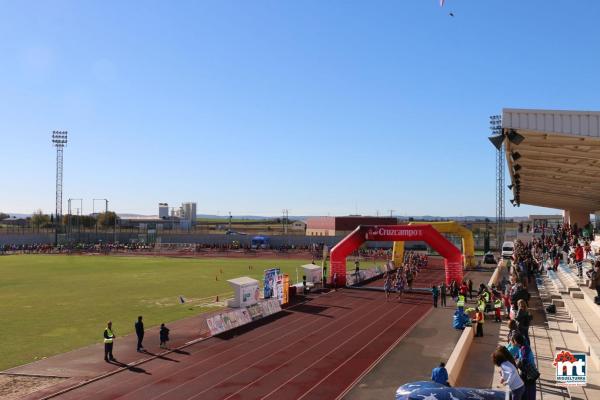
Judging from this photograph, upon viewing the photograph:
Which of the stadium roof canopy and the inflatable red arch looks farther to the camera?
the inflatable red arch

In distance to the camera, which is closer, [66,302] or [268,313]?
[268,313]

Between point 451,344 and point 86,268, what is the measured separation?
45.5m

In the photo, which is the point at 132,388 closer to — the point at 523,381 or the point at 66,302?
the point at 523,381

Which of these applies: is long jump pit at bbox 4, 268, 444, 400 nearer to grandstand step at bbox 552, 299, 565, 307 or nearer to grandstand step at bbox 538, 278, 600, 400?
grandstand step at bbox 538, 278, 600, 400

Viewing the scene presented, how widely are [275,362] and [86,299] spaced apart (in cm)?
1964

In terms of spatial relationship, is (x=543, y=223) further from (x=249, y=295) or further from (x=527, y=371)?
(x=527, y=371)

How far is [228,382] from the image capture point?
1712cm

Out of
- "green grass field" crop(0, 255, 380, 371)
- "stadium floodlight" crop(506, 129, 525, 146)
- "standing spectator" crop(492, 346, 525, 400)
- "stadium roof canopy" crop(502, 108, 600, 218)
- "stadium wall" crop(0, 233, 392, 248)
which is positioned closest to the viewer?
"standing spectator" crop(492, 346, 525, 400)

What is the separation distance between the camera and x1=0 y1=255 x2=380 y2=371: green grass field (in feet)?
75.7

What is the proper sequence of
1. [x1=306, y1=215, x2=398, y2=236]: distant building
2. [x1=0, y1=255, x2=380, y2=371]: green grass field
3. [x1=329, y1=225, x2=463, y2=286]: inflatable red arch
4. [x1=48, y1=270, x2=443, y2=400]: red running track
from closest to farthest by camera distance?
1. [x1=48, y1=270, x2=443, y2=400]: red running track
2. [x1=0, y1=255, x2=380, y2=371]: green grass field
3. [x1=329, y1=225, x2=463, y2=286]: inflatable red arch
4. [x1=306, y1=215, x2=398, y2=236]: distant building

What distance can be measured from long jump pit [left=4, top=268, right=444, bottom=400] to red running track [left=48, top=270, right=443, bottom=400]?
3 cm

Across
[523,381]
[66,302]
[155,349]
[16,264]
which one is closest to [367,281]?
[66,302]

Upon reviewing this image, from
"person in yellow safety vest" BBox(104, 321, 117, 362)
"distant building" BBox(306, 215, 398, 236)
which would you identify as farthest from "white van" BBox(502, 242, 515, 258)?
"person in yellow safety vest" BBox(104, 321, 117, 362)

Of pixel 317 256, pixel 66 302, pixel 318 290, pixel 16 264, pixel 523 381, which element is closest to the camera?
pixel 523 381
